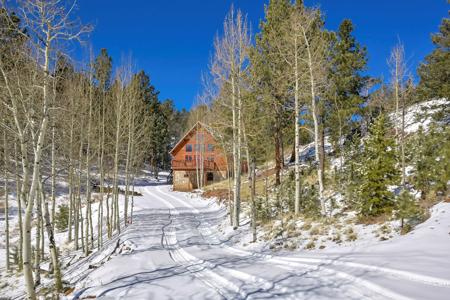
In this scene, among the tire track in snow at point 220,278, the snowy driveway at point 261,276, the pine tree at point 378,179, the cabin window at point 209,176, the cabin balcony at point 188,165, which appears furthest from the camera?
the cabin window at point 209,176

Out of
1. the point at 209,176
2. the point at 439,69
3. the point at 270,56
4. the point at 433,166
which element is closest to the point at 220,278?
the point at 433,166

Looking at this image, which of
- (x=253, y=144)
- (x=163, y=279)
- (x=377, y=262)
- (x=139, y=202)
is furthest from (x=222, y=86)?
(x=139, y=202)

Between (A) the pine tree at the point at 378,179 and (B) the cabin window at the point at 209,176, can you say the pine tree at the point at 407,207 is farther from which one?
(B) the cabin window at the point at 209,176

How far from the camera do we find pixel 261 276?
8.28m

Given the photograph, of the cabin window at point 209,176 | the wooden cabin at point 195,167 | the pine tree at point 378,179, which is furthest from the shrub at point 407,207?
the cabin window at point 209,176

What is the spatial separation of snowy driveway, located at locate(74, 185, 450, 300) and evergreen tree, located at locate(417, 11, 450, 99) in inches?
667

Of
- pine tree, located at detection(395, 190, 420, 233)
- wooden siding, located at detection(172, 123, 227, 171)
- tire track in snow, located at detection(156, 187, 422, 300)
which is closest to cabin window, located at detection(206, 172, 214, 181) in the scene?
wooden siding, located at detection(172, 123, 227, 171)

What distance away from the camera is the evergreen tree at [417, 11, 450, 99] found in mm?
21031

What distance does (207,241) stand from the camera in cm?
1658

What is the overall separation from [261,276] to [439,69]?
20.6 m

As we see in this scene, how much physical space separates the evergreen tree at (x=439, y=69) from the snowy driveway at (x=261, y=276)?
55.6 feet

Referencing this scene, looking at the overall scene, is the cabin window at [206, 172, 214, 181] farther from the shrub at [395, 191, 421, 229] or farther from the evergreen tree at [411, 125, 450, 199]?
the shrub at [395, 191, 421, 229]

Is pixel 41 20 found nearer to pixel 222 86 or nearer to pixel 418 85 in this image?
pixel 222 86

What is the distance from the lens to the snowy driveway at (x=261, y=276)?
20.5ft
